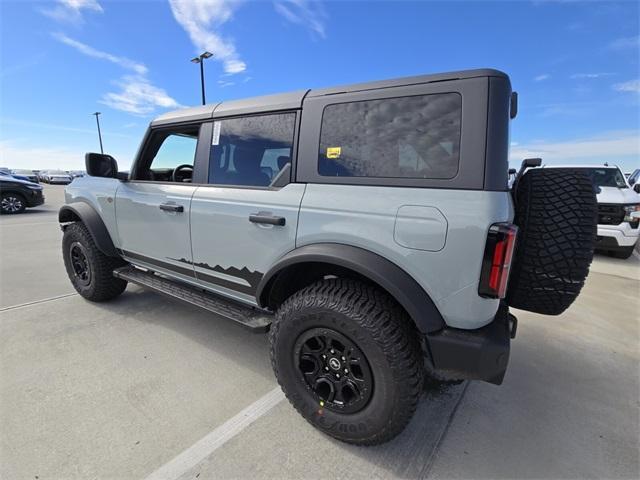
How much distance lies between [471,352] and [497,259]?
0.44m

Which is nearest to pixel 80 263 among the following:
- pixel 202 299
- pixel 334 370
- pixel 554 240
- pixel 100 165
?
pixel 100 165

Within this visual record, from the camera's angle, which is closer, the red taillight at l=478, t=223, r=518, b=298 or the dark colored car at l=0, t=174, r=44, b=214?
the red taillight at l=478, t=223, r=518, b=298

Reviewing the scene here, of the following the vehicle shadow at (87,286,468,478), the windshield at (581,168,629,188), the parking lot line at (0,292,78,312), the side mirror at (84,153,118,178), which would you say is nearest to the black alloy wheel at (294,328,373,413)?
the vehicle shadow at (87,286,468,478)

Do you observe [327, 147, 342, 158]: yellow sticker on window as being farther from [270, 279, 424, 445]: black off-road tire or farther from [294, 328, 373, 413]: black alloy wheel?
[294, 328, 373, 413]: black alloy wheel

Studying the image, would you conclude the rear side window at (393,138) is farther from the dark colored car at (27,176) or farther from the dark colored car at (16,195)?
the dark colored car at (27,176)

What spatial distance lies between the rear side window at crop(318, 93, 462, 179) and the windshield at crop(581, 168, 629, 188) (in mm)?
7204

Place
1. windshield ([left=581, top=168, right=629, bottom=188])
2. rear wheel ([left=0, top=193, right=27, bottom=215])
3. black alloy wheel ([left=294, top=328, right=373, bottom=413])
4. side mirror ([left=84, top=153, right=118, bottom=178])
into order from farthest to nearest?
1. rear wheel ([left=0, top=193, right=27, bottom=215])
2. windshield ([left=581, top=168, right=629, bottom=188])
3. side mirror ([left=84, top=153, right=118, bottom=178])
4. black alloy wheel ([left=294, top=328, right=373, bottom=413])

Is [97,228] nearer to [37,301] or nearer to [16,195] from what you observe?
[37,301]

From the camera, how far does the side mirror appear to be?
2.87 m

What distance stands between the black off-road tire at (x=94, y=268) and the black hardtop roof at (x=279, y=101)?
4.66ft

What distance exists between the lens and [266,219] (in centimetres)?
203

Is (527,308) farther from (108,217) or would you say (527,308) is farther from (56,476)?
(108,217)

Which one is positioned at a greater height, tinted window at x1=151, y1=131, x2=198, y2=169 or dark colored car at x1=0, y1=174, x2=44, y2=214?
tinted window at x1=151, y1=131, x2=198, y2=169

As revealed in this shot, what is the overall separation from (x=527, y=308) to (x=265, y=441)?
1608 millimetres
